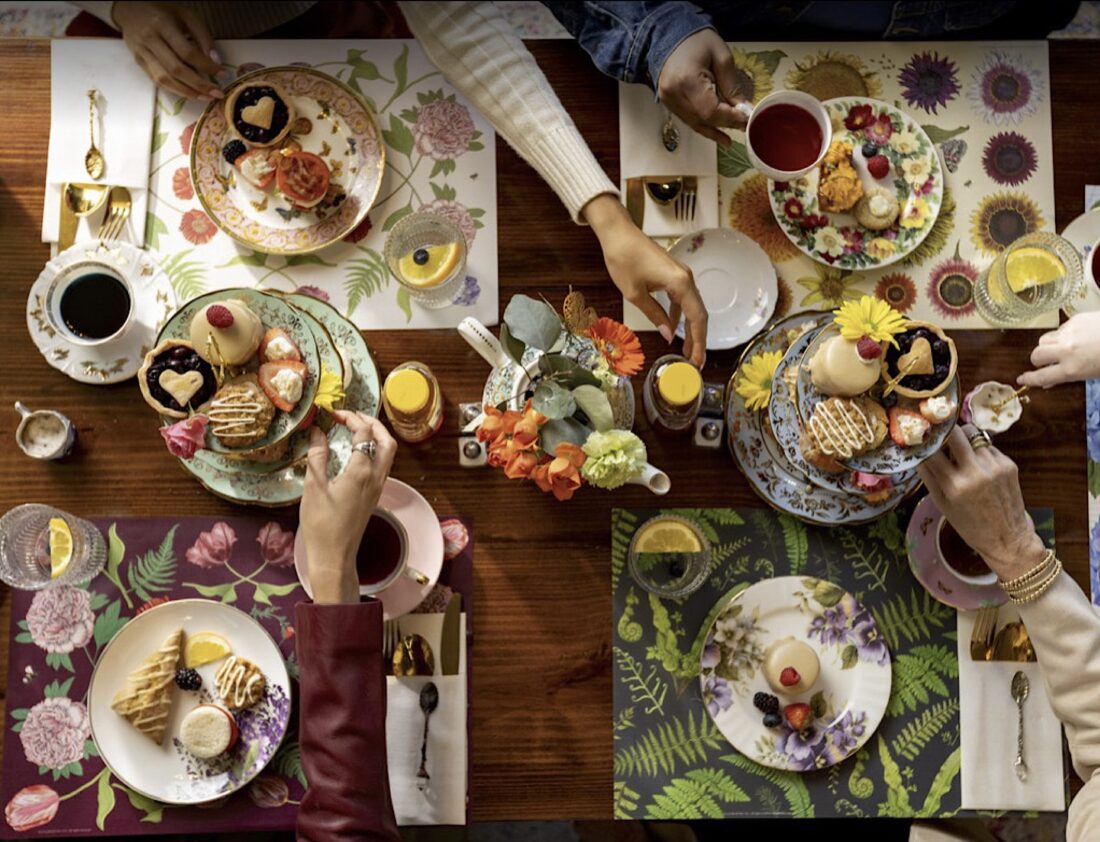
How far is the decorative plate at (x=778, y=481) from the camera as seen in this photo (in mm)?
1515

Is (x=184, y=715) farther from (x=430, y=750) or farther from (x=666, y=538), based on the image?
(x=666, y=538)

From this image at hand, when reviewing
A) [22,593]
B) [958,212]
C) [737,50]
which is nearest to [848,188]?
[958,212]

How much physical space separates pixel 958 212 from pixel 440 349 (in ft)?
3.26

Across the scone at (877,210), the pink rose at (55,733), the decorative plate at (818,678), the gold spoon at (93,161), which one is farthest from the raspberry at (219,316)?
the scone at (877,210)

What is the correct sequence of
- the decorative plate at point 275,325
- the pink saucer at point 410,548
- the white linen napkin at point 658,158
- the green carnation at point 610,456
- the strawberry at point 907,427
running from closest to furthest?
the green carnation at point 610,456 → the strawberry at point 907,427 → the decorative plate at point 275,325 → the pink saucer at point 410,548 → the white linen napkin at point 658,158

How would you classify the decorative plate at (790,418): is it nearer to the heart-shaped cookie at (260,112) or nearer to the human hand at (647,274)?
the human hand at (647,274)

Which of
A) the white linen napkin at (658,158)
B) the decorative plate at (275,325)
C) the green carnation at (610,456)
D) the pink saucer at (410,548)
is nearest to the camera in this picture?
the green carnation at (610,456)

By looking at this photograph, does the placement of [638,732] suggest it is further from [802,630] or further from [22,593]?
[22,593]

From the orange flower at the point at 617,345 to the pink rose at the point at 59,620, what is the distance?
1.02 metres

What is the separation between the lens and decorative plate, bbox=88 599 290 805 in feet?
4.75

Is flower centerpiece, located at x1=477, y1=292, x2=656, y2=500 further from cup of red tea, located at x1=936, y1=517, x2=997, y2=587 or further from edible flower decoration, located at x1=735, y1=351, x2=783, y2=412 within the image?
cup of red tea, located at x1=936, y1=517, x2=997, y2=587

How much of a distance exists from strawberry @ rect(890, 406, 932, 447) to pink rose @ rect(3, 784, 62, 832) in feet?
4.90

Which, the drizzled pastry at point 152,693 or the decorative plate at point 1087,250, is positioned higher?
the decorative plate at point 1087,250

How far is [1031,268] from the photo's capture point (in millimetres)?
1548
